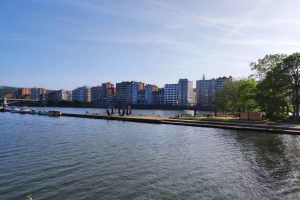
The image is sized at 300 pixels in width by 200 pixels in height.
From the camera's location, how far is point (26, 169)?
22.6 metres

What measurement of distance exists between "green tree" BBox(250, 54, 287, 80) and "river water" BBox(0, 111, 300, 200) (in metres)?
33.3

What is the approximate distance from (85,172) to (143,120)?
1918 inches

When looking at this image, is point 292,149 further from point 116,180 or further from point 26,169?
point 26,169

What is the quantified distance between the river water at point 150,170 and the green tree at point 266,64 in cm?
3332

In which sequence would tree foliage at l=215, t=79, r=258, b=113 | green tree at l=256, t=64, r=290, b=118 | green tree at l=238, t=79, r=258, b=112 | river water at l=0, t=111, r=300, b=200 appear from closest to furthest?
river water at l=0, t=111, r=300, b=200 → green tree at l=256, t=64, r=290, b=118 → green tree at l=238, t=79, r=258, b=112 → tree foliage at l=215, t=79, r=258, b=113

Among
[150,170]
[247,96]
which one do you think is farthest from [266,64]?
[150,170]

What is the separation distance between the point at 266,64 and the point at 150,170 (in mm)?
52380

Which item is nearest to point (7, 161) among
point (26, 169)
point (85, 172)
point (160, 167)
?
point (26, 169)

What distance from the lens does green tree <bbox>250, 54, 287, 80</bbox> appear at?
64.2 m

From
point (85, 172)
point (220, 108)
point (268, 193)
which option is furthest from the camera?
point (220, 108)

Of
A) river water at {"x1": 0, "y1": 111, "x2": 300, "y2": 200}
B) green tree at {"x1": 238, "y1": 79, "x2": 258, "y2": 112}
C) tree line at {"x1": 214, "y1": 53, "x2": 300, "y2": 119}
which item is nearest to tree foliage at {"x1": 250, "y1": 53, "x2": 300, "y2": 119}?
tree line at {"x1": 214, "y1": 53, "x2": 300, "y2": 119}

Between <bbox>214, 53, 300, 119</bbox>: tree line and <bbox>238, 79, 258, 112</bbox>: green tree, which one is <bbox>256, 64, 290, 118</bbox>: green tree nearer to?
<bbox>214, 53, 300, 119</bbox>: tree line

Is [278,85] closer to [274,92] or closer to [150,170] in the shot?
[274,92]

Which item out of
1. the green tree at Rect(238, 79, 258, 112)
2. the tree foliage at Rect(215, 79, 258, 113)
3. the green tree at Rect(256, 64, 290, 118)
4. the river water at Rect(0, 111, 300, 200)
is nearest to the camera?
the river water at Rect(0, 111, 300, 200)
